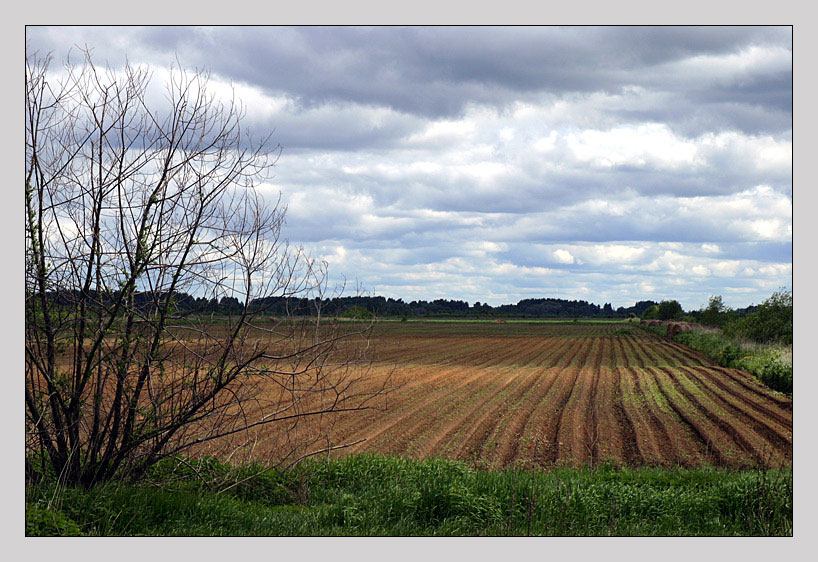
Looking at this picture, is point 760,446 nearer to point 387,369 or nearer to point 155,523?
point 155,523

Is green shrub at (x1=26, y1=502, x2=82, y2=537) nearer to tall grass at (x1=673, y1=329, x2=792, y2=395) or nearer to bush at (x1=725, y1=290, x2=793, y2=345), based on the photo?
tall grass at (x1=673, y1=329, x2=792, y2=395)

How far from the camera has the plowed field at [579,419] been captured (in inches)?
432

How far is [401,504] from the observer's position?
636cm

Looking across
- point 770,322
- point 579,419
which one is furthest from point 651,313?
point 579,419

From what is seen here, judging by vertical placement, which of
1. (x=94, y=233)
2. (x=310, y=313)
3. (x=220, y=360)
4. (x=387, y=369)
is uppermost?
(x=94, y=233)

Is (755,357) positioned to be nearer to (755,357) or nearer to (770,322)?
(755,357)

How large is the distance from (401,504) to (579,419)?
8.80 m

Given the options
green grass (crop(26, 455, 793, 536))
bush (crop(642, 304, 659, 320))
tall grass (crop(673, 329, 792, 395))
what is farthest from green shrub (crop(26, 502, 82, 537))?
bush (crop(642, 304, 659, 320))

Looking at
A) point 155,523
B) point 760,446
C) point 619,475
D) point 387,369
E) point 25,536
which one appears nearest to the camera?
point 25,536

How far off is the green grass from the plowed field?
1.85 metres

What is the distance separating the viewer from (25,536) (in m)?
5.19

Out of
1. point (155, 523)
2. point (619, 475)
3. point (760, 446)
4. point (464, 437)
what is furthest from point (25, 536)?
point (760, 446)

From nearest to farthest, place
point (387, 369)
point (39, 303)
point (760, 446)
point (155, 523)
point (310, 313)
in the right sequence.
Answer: point (155, 523) < point (39, 303) < point (310, 313) < point (760, 446) < point (387, 369)

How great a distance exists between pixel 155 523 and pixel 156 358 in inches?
60.4
